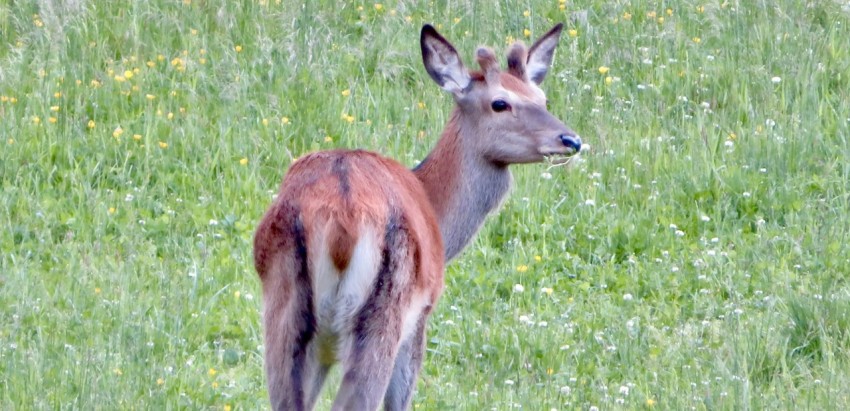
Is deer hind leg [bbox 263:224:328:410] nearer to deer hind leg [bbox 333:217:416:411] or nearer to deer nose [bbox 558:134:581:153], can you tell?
deer hind leg [bbox 333:217:416:411]

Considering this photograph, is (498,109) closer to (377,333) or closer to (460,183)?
(460,183)

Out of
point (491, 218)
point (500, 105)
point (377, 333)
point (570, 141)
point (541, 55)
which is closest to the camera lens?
point (377, 333)

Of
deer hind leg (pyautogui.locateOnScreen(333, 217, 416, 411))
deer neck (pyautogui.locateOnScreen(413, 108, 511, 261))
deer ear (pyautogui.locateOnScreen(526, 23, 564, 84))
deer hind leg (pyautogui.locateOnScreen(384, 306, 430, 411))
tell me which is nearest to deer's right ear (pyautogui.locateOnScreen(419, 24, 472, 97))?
deer neck (pyautogui.locateOnScreen(413, 108, 511, 261))

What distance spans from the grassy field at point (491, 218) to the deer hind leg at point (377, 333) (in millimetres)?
991

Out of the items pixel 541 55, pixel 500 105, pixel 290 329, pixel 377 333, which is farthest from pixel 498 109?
pixel 290 329

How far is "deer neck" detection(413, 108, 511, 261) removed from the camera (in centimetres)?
622

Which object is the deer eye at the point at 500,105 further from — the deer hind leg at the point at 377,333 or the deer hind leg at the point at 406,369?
the deer hind leg at the point at 377,333

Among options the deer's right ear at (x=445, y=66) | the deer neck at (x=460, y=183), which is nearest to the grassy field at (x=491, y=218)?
the deer neck at (x=460, y=183)

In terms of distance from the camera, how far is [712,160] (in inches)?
319

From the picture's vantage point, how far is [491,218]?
7699 mm

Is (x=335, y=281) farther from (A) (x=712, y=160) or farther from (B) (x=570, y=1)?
(B) (x=570, y=1)

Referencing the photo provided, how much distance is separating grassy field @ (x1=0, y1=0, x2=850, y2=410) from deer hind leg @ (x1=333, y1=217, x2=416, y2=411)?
3.25 ft

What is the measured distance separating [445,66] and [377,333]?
199 cm

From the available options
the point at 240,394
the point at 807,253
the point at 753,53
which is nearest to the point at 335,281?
the point at 240,394
